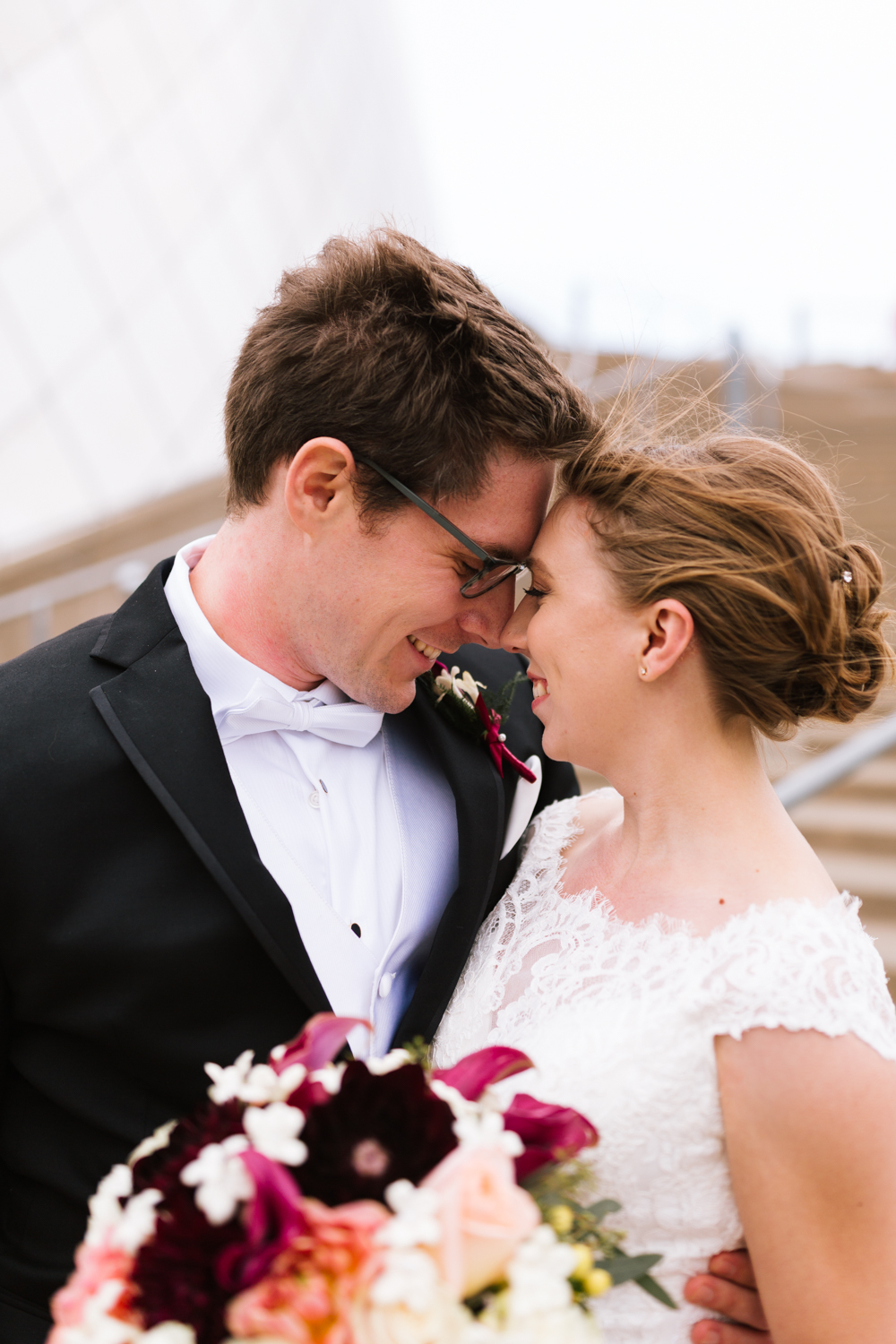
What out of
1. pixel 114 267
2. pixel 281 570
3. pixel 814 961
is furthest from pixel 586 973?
pixel 114 267

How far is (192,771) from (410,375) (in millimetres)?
898

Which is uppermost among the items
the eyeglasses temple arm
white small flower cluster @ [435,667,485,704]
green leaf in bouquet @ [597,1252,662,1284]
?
the eyeglasses temple arm

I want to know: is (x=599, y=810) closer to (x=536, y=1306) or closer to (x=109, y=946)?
(x=109, y=946)

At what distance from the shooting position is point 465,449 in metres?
2.10

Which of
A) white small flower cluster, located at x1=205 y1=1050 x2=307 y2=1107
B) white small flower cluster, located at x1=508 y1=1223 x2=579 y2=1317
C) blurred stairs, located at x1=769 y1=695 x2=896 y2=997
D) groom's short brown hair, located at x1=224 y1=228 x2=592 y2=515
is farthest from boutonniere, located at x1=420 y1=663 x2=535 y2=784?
blurred stairs, located at x1=769 y1=695 x2=896 y2=997

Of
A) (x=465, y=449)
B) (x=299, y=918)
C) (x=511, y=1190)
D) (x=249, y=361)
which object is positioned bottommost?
(x=299, y=918)

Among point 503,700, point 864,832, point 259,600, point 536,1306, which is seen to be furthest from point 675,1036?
point 864,832

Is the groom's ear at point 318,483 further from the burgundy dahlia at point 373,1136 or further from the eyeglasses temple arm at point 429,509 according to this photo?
the burgundy dahlia at point 373,1136

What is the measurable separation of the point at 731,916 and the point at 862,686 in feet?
1.76

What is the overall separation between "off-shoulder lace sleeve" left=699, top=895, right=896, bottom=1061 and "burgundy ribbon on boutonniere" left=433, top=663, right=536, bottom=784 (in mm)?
780

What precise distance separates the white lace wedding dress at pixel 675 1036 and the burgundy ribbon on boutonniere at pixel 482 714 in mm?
608

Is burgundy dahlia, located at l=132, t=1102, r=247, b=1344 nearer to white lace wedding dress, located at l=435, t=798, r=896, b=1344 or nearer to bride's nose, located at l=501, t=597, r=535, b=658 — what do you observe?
white lace wedding dress, located at l=435, t=798, r=896, b=1344

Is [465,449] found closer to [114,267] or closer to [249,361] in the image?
[249,361]

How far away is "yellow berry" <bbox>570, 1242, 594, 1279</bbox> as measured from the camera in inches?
42.5
